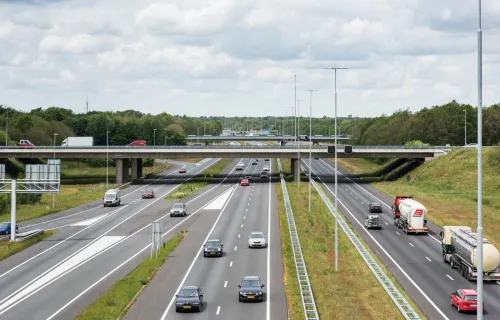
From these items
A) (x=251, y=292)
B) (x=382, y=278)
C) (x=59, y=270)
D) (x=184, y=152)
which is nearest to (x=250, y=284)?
(x=251, y=292)

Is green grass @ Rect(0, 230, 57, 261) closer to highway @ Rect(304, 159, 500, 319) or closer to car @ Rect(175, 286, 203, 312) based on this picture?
car @ Rect(175, 286, 203, 312)

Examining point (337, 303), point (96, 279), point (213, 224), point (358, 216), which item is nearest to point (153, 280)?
point (96, 279)

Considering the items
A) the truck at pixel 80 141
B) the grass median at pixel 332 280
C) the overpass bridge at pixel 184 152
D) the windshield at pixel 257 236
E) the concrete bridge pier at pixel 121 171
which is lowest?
the grass median at pixel 332 280

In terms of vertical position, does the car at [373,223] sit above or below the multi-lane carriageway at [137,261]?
above

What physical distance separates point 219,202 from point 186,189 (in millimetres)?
21944

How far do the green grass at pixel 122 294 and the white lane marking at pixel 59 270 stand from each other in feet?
17.0

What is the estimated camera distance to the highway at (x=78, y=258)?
4494cm

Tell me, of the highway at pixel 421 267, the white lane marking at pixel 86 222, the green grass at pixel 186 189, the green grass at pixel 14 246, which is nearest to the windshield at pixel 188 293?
the highway at pixel 421 267

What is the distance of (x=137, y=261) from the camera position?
2324 inches

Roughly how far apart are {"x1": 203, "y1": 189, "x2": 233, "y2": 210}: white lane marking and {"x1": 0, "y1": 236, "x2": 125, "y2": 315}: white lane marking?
26.8 meters

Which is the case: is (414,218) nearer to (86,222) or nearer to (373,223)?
(373,223)

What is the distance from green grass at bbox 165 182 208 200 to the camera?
115 m

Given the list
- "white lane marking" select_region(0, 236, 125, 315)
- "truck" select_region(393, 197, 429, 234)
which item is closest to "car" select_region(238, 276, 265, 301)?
"white lane marking" select_region(0, 236, 125, 315)

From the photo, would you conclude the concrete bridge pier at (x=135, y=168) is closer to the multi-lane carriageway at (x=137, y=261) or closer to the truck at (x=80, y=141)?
the truck at (x=80, y=141)
